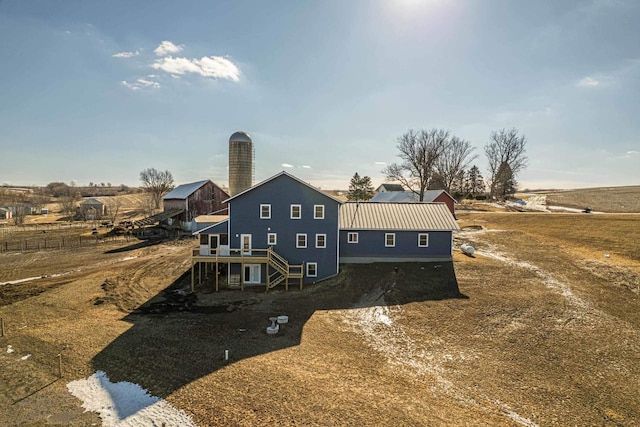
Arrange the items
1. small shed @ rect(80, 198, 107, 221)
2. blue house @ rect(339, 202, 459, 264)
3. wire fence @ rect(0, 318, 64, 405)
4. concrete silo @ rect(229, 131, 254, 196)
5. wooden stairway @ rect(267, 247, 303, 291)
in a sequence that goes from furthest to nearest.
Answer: small shed @ rect(80, 198, 107, 221), concrete silo @ rect(229, 131, 254, 196), blue house @ rect(339, 202, 459, 264), wooden stairway @ rect(267, 247, 303, 291), wire fence @ rect(0, 318, 64, 405)

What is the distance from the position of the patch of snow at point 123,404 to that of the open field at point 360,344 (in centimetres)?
34

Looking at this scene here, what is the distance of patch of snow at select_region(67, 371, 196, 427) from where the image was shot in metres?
10.7

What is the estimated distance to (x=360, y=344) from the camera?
16.6 metres

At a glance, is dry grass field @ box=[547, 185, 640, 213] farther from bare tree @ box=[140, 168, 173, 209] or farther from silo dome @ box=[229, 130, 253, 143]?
bare tree @ box=[140, 168, 173, 209]

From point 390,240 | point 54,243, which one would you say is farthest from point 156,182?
point 390,240

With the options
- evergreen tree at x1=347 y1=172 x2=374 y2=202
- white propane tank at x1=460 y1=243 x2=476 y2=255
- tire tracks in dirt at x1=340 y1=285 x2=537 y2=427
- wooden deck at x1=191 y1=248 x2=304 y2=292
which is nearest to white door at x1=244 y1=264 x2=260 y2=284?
wooden deck at x1=191 y1=248 x2=304 y2=292

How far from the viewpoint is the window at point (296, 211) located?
27.0m

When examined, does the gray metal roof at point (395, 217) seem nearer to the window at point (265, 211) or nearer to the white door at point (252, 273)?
the window at point (265, 211)

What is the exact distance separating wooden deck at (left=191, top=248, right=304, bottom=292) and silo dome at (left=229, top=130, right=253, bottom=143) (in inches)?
777

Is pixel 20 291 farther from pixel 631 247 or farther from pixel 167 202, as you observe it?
pixel 631 247

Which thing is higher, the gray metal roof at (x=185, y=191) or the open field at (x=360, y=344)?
the gray metal roof at (x=185, y=191)

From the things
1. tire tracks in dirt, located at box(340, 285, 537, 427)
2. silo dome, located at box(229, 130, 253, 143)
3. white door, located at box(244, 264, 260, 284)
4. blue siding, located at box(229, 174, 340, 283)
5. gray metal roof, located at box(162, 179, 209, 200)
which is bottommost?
tire tracks in dirt, located at box(340, 285, 537, 427)

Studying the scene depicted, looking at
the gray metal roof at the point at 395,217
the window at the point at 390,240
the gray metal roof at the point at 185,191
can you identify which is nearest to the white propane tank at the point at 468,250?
the gray metal roof at the point at 395,217

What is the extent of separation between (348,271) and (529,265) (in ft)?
50.4
